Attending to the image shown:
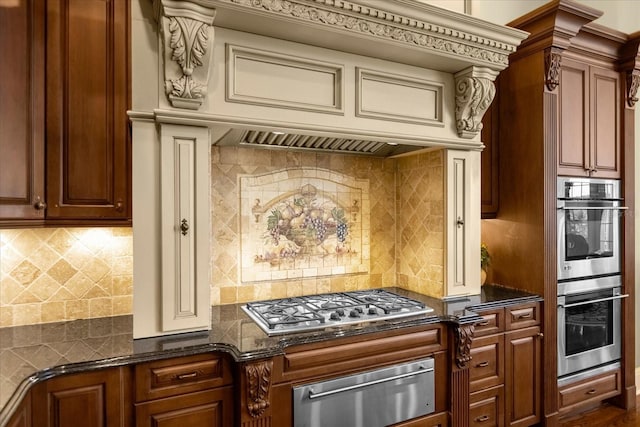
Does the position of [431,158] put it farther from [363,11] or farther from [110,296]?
[110,296]

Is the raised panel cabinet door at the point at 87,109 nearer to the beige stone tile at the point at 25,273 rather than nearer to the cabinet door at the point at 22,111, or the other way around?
the cabinet door at the point at 22,111

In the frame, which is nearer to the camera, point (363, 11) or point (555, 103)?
point (363, 11)

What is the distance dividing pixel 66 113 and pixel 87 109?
0.09 m

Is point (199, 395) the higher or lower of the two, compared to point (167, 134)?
lower

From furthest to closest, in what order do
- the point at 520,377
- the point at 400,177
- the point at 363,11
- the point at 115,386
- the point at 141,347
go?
1. the point at 400,177
2. the point at 520,377
3. the point at 363,11
4. the point at 141,347
5. the point at 115,386

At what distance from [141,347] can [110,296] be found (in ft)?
2.05

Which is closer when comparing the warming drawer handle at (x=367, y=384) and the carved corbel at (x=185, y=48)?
the carved corbel at (x=185, y=48)

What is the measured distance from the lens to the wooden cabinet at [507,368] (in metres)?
2.36

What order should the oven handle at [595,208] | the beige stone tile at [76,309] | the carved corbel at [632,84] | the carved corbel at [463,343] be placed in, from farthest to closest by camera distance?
the carved corbel at [632,84] → the oven handle at [595,208] → the carved corbel at [463,343] → the beige stone tile at [76,309]

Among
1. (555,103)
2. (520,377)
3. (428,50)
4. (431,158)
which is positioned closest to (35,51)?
(428,50)

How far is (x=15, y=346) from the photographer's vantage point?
1.66 meters

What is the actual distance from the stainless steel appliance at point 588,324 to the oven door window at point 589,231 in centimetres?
20

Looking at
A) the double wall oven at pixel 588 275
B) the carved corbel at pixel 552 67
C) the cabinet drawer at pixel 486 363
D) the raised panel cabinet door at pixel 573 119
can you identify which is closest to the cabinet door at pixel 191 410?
the cabinet drawer at pixel 486 363

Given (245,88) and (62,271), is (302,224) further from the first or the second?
(62,271)
